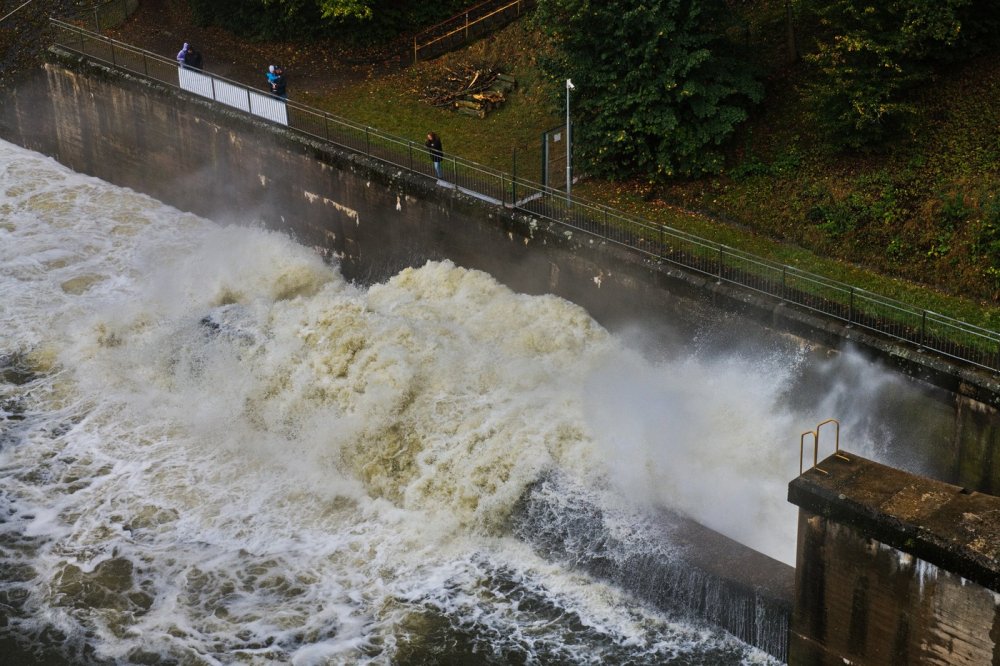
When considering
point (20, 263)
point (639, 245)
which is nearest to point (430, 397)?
point (639, 245)

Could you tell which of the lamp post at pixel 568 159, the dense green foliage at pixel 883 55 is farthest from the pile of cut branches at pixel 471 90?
the dense green foliage at pixel 883 55

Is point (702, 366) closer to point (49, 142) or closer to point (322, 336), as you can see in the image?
point (322, 336)

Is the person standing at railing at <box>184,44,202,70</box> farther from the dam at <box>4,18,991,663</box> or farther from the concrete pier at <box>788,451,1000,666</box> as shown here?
the concrete pier at <box>788,451,1000,666</box>

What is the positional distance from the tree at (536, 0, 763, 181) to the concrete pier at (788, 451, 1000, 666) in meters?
10.8

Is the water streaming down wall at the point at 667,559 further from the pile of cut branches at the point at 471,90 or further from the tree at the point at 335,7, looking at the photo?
the tree at the point at 335,7

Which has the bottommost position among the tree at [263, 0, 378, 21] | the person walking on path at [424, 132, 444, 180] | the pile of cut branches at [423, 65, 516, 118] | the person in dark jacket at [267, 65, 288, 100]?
the person walking on path at [424, 132, 444, 180]

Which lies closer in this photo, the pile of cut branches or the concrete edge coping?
the concrete edge coping

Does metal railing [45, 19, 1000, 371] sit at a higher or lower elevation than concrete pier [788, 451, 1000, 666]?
higher

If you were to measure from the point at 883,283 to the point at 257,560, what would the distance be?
12.0 meters

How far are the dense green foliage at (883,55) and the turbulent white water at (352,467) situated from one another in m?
5.72

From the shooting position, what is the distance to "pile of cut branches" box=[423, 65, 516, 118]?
30672 millimetres

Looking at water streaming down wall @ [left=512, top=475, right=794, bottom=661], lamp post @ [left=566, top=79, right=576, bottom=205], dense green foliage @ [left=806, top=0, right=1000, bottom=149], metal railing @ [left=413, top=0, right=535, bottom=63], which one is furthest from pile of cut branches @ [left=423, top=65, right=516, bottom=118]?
water streaming down wall @ [left=512, top=475, right=794, bottom=661]

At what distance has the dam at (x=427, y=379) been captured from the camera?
18.5m

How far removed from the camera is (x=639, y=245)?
75.2 ft
